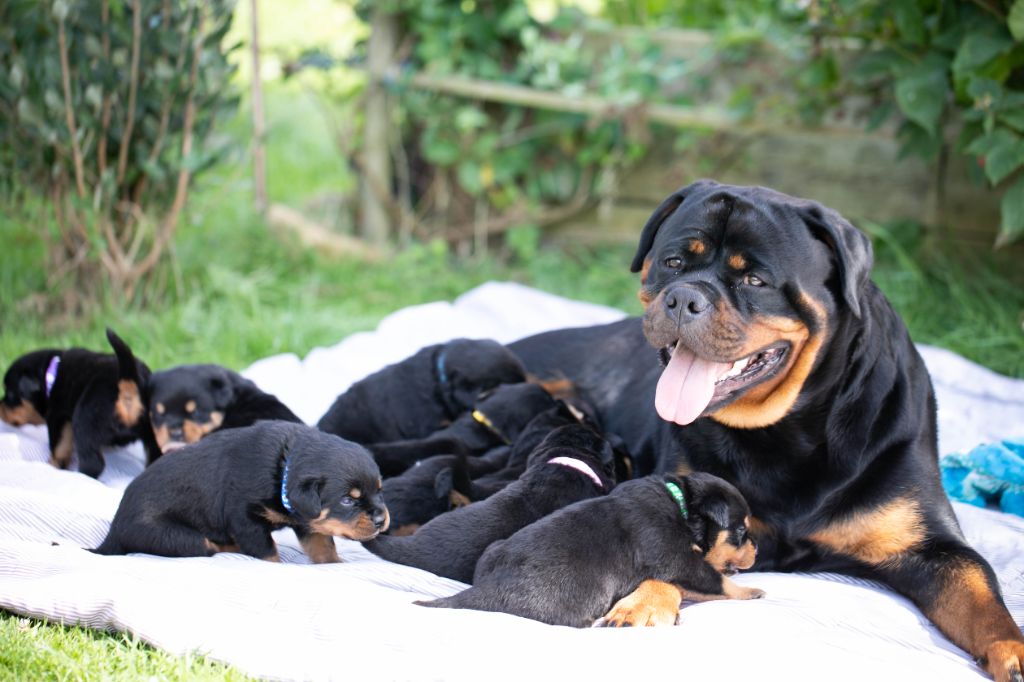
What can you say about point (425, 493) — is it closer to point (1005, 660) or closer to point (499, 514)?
point (499, 514)

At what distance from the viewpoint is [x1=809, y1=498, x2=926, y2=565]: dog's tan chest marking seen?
2988 mm

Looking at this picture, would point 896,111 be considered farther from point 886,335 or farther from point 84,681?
point 84,681

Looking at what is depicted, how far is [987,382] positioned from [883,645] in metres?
2.65

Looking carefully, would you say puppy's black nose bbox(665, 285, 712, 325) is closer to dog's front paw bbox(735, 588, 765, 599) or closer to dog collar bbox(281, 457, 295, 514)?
dog's front paw bbox(735, 588, 765, 599)

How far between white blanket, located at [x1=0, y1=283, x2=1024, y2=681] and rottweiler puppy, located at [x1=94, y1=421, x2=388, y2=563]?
10 centimetres

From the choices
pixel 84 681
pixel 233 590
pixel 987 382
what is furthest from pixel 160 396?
pixel 987 382

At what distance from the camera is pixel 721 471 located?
3.18 metres

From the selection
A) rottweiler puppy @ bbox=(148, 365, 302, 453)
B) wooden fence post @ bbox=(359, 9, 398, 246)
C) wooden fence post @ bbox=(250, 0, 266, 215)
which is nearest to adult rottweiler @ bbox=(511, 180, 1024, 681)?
rottweiler puppy @ bbox=(148, 365, 302, 453)

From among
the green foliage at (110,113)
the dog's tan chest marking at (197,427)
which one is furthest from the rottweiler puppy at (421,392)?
the green foliage at (110,113)

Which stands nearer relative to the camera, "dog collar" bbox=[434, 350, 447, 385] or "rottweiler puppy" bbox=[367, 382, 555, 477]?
"rottweiler puppy" bbox=[367, 382, 555, 477]

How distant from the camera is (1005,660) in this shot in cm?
259

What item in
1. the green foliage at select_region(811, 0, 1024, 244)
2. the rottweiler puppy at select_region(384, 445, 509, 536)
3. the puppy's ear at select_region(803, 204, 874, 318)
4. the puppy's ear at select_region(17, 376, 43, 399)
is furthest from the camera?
the green foliage at select_region(811, 0, 1024, 244)

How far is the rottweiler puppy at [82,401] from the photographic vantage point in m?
3.86

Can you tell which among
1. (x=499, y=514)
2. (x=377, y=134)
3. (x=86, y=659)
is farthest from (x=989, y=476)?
(x=377, y=134)
